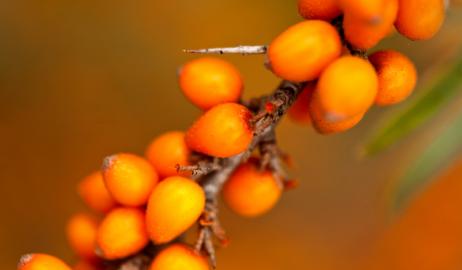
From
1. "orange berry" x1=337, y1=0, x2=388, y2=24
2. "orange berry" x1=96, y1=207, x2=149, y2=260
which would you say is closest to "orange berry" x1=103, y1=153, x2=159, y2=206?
"orange berry" x1=96, y1=207, x2=149, y2=260

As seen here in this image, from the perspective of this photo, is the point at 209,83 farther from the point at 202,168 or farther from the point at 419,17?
the point at 419,17

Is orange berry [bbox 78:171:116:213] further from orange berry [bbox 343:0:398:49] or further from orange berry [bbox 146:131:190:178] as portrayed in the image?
orange berry [bbox 343:0:398:49]

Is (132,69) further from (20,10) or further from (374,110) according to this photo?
(374,110)

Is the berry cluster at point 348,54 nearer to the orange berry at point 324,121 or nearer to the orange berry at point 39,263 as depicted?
the orange berry at point 324,121

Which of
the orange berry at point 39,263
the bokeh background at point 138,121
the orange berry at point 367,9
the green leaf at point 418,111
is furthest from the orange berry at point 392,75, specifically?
the bokeh background at point 138,121

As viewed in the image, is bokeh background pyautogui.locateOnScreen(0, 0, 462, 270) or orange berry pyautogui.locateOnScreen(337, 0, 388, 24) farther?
bokeh background pyautogui.locateOnScreen(0, 0, 462, 270)

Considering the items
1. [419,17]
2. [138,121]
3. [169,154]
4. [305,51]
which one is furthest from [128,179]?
[138,121]

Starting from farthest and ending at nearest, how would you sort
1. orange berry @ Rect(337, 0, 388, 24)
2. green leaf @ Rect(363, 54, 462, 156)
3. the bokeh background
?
the bokeh background
green leaf @ Rect(363, 54, 462, 156)
orange berry @ Rect(337, 0, 388, 24)

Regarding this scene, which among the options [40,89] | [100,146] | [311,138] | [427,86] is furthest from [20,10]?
[427,86]
